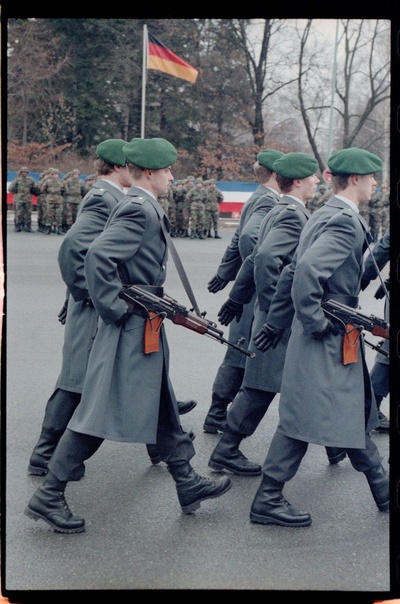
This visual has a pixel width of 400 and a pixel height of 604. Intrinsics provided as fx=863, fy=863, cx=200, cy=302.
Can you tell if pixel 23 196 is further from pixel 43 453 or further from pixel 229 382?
pixel 43 453

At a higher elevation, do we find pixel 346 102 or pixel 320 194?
pixel 346 102

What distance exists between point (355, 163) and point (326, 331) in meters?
0.78

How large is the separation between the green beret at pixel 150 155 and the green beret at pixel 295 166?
103 centimetres

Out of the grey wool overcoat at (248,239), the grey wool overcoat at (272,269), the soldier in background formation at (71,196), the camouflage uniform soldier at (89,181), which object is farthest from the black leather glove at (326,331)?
the soldier in background formation at (71,196)

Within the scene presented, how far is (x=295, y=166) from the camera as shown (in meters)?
4.75

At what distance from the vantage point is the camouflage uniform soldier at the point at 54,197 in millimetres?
20062

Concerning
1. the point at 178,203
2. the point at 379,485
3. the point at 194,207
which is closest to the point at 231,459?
the point at 379,485

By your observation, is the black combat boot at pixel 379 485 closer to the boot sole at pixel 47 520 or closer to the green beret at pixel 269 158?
the boot sole at pixel 47 520

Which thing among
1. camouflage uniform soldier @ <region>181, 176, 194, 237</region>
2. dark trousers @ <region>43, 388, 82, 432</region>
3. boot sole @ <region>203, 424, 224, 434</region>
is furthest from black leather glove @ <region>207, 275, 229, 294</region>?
camouflage uniform soldier @ <region>181, 176, 194, 237</region>

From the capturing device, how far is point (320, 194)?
20688mm

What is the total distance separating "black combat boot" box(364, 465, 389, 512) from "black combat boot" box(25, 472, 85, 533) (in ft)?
4.33
